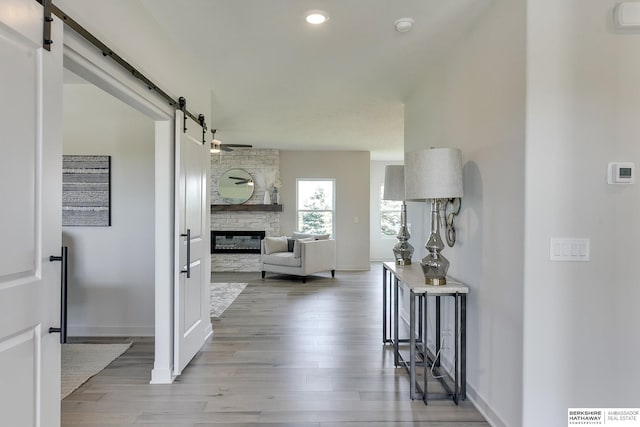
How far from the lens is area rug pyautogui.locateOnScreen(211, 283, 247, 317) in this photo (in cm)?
469

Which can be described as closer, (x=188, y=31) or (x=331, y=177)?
(x=188, y=31)

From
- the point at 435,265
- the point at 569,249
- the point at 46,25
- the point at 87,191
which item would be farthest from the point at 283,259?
the point at 46,25

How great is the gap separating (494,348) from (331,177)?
6.02 meters

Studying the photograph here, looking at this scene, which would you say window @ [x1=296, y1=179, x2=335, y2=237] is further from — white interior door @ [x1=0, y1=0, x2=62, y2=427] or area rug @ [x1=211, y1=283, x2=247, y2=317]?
white interior door @ [x1=0, y1=0, x2=62, y2=427]

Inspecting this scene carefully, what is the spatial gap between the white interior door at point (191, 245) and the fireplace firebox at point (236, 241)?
406 cm

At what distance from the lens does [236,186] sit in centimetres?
771

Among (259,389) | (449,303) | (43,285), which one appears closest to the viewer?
(43,285)

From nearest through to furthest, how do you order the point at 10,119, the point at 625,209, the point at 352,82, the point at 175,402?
the point at 10,119, the point at 625,209, the point at 175,402, the point at 352,82

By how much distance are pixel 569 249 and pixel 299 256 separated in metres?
4.96

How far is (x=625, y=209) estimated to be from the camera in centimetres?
179

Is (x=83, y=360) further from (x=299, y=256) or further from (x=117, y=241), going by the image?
(x=299, y=256)

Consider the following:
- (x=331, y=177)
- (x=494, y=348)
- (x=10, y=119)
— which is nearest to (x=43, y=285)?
(x=10, y=119)

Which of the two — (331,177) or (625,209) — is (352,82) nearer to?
(625,209)

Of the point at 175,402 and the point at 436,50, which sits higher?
the point at 436,50
